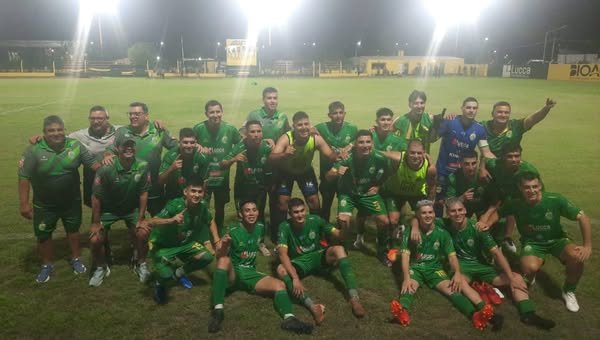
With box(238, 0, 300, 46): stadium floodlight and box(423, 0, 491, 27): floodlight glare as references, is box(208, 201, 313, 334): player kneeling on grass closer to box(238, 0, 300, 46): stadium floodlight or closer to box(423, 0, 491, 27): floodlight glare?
box(238, 0, 300, 46): stadium floodlight

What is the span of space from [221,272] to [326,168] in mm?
2756

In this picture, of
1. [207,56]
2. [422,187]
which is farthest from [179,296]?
[207,56]

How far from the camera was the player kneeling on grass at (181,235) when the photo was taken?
5.42m

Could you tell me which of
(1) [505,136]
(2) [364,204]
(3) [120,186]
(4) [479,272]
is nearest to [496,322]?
(4) [479,272]

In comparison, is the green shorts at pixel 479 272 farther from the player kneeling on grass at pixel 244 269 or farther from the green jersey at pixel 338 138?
the green jersey at pixel 338 138

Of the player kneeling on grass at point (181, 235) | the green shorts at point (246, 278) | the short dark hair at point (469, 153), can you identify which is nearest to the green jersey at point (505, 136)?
the short dark hair at point (469, 153)

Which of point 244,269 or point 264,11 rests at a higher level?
point 264,11

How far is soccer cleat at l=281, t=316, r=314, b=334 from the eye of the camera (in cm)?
466

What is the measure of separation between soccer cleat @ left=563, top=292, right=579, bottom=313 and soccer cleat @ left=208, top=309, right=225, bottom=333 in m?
3.87

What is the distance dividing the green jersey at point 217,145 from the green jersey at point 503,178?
3.82 m

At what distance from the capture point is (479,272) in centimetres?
544

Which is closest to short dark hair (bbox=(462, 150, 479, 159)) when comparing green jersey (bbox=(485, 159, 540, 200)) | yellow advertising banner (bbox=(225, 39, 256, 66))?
green jersey (bbox=(485, 159, 540, 200))

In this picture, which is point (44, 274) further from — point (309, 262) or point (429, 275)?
point (429, 275)

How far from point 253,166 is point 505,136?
157 inches
